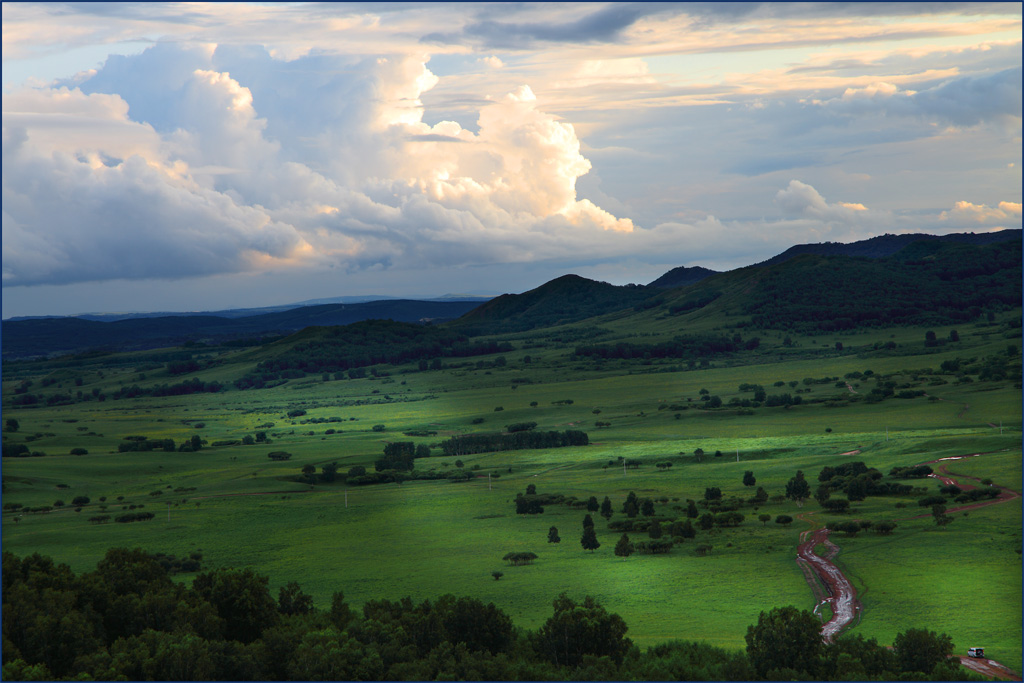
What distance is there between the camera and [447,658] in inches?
1999

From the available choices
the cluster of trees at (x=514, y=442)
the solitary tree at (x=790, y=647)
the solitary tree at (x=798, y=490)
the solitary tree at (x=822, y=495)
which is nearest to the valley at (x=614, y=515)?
the solitary tree at (x=798, y=490)

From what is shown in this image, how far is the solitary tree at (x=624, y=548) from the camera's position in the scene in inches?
3386

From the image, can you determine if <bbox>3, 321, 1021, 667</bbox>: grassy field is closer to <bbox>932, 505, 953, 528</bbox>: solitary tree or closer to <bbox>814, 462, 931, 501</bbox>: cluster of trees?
<bbox>932, 505, 953, 528</bbox>: solitary tree

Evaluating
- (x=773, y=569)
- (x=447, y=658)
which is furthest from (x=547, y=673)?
(x=773, y=569)

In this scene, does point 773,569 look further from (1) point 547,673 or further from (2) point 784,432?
(2) point 784,432

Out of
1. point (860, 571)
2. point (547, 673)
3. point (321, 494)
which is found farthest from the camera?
point (321, 494)

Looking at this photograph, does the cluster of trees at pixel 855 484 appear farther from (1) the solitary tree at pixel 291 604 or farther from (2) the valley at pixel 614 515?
(1) the solitary tree at pixel 291 604

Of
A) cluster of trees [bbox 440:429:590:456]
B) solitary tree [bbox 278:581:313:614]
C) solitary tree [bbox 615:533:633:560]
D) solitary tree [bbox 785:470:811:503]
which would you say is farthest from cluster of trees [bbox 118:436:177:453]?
solitary tree [bbox 785:470:811:503]

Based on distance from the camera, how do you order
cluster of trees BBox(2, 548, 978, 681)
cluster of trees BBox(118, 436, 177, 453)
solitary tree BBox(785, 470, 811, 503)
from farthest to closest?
cluster of trees BBox(118, 436, 177, 453), solitary tree BBox(785, 470, 811, 503), cluster of trees BBox(2, 548, 978, 681)

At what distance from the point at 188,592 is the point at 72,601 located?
26.2 feet

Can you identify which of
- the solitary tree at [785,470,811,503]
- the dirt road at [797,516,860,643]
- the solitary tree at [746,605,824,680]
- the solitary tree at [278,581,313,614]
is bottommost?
the dirt road at [797,516,860,643]

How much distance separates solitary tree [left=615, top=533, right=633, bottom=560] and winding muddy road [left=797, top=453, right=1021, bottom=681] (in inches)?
642

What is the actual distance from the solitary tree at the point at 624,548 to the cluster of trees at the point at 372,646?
91.6ft

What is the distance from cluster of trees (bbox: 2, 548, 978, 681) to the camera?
157 feet
